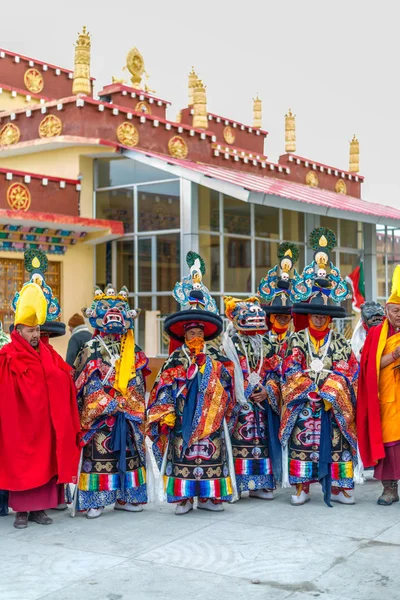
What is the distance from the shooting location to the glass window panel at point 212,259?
14922 millimetres

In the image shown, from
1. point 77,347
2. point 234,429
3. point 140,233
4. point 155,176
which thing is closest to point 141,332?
point 140,233

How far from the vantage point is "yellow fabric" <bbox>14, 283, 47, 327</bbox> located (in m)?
5.96

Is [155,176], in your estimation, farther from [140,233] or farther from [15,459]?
[15,459]

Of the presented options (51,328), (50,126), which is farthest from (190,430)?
(50,126)

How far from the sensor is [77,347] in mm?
8508

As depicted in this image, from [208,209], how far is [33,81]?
7588mm

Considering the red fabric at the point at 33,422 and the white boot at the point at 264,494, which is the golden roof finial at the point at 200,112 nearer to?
the white boot at the point at 264,494

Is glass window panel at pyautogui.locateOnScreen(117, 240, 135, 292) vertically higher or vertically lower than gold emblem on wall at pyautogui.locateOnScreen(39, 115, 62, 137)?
lower

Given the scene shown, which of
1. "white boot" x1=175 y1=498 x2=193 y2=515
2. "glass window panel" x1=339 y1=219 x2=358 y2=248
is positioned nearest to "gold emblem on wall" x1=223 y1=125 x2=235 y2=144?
"glass window panel" x1=339 y1=219 x2=358 y2=248

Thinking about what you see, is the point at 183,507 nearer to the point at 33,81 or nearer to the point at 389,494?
the point at 389,494

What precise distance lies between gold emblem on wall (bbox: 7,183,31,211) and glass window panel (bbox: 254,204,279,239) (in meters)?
4.78

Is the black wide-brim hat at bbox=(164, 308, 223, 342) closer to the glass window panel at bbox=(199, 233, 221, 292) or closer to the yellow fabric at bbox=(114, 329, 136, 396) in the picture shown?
the yellow fabric at bbox=(114, 329, 136, 396)

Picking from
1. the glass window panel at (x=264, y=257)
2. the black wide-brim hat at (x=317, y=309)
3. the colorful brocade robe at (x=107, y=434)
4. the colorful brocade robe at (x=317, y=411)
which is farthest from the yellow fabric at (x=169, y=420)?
the glass window panel at (x=264, y=257)

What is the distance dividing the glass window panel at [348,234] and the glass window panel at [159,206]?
5.95 metres
